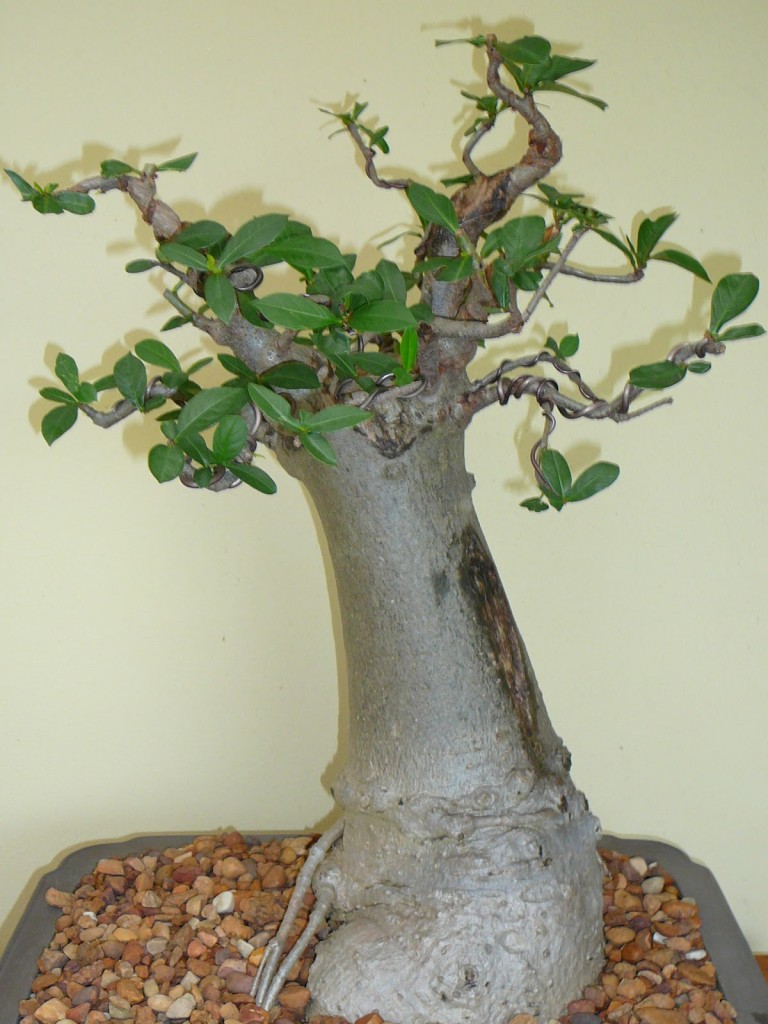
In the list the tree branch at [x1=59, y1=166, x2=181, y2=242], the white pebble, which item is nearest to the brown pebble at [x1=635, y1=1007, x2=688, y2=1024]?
the white pebble

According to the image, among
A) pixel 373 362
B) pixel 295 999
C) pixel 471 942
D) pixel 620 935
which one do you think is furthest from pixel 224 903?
pixel 373 362

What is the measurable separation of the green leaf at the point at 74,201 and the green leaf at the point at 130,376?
0.11 meters

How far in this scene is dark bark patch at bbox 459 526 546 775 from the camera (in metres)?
1.00

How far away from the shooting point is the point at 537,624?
1.44 metres

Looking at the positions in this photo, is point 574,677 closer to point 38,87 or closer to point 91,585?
point 91,585

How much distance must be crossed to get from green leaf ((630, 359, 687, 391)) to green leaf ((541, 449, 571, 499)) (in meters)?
0.09

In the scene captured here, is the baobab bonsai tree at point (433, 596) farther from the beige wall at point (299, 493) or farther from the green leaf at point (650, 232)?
the beige wall at point (299, 493)

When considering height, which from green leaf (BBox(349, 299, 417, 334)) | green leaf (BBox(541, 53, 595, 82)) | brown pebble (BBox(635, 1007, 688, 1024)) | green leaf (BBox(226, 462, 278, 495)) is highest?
green leaf (BBox(541, 53, 595, 82))

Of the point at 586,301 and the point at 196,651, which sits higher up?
the point at 586,301

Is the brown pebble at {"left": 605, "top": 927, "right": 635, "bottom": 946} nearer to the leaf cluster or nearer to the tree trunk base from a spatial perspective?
the tree trunk base

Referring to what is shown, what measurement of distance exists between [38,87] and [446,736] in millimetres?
863

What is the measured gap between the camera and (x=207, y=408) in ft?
2.54

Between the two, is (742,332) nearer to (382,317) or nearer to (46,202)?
(382,317)

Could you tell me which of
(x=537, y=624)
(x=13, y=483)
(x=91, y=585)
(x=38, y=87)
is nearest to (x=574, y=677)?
(x=537, y=624)
